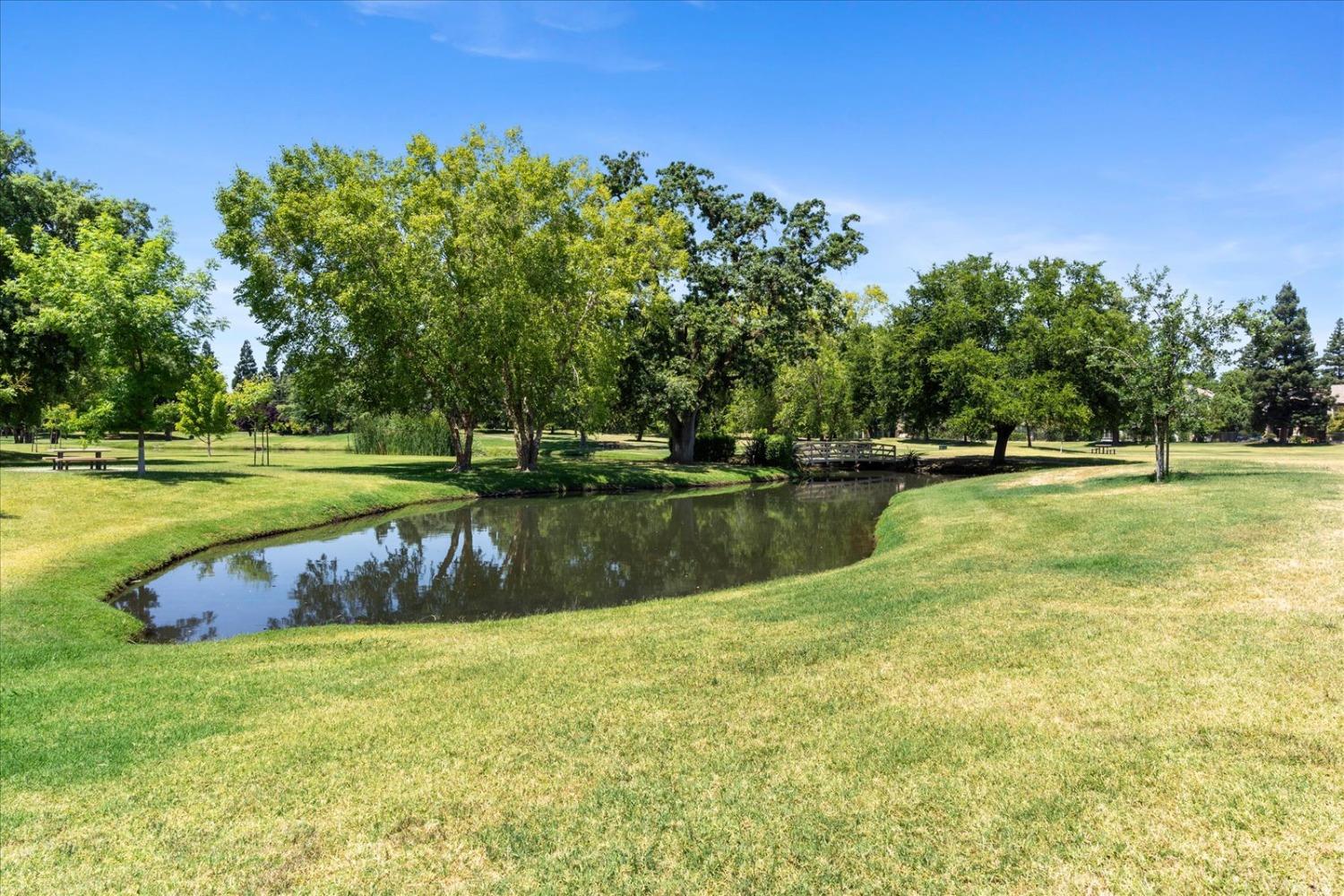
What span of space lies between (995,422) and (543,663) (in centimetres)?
4411

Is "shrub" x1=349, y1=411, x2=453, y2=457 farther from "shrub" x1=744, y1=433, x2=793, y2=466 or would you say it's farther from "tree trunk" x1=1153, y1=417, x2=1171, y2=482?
"tree trunk" x1=1153, y1=417, x2=1171, y2=482

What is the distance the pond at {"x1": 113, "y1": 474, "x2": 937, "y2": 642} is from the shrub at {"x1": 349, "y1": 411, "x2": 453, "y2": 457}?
26.3m

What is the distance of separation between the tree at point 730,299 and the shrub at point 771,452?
4.76 m

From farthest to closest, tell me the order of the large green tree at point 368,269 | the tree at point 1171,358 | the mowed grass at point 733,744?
the large green tree at point 368,269 → the tree at point 1171,358 → the mowed grass at point 733,744

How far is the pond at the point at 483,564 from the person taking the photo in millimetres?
15016

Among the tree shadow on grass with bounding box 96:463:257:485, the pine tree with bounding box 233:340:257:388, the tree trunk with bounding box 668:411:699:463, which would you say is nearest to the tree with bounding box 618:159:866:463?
the tree trunk with bounding box 668:411:699:463

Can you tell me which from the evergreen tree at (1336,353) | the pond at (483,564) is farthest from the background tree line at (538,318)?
the evergreen tree at (1336,353)

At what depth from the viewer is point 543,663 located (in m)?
9.47

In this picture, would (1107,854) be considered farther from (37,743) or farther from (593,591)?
(593,591)

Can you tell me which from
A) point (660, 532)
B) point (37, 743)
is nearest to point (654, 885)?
point (37, 743)

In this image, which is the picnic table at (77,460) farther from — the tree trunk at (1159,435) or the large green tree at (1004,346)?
the large green tree at (1004,346)

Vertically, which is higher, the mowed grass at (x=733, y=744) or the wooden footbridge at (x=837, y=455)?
the wooden footbridge at (x=837, y=455)

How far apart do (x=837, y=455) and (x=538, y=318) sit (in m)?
24.1

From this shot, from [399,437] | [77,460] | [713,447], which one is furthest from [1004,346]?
[77,460]
